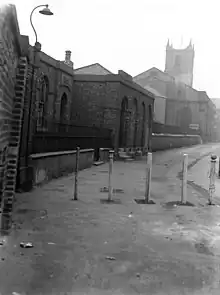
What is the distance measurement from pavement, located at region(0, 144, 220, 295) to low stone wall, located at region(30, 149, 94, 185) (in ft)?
5.27

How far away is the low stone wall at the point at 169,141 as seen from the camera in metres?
35.4

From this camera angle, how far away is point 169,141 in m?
40.3

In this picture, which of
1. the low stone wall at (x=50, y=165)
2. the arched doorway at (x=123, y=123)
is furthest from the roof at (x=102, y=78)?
the low stone wall at (x=50, y=165)

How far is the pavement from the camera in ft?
12.9

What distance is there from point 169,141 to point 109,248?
117 ft

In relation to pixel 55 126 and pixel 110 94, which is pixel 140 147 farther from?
pixel 55 126

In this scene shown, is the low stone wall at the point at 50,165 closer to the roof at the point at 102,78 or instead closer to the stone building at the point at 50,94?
the stone building at the point at 50,94

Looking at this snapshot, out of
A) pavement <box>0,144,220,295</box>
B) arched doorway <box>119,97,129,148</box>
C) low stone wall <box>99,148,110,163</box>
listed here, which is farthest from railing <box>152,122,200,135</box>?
pavement <box>0,144,220,295</box>

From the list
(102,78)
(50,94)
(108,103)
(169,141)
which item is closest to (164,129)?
(169,141)

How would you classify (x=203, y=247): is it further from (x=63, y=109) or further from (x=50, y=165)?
(x=63, y=109)

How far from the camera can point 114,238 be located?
18.8 ft

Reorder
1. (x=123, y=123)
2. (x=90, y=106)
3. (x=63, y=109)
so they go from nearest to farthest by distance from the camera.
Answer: (x=63, y=109)
(x=90, y=106)
(x=123, y=123)

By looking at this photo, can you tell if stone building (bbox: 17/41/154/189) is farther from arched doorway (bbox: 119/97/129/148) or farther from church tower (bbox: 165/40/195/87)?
church tower (bbox: 165/40/195/87)

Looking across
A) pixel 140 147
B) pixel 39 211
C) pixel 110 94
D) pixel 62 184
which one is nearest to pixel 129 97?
pixel 110 94
